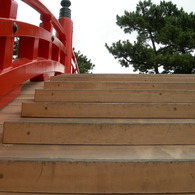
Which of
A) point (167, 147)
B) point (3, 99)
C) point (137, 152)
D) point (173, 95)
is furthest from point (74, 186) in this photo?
point (173, 95)

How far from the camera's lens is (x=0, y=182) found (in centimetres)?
96

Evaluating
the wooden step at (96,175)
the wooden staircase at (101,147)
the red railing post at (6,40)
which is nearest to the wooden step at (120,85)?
the wooden staircase at (101,147)

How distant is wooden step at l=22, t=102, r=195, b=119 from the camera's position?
1.57 metres

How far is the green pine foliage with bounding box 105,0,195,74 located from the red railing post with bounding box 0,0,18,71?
8.59 m

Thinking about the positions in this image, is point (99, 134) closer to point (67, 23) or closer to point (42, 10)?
point (42, 10)

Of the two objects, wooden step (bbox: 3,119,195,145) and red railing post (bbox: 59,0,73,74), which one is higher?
red railing post (bbox: 59,0,73,74)

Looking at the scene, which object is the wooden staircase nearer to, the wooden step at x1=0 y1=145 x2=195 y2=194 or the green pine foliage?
the wooden step at x1=0 y1=145 x2=195 y2=194

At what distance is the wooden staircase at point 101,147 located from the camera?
955 millimetres

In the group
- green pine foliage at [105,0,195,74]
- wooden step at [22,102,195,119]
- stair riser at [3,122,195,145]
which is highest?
green pine foliage at [105,0,195,74]

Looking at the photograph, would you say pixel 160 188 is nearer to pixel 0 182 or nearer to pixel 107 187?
pixel 107 187

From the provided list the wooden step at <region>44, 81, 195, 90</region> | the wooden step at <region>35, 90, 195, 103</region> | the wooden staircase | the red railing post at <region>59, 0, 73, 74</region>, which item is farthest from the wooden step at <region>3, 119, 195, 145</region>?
the red railing post at <region>59, 0, 73, 74</region>

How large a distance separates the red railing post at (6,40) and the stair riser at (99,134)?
0.74 metres

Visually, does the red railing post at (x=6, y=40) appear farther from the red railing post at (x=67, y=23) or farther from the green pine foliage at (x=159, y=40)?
the green pine foliage at (x=159, y=40)

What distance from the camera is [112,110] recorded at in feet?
5.20
